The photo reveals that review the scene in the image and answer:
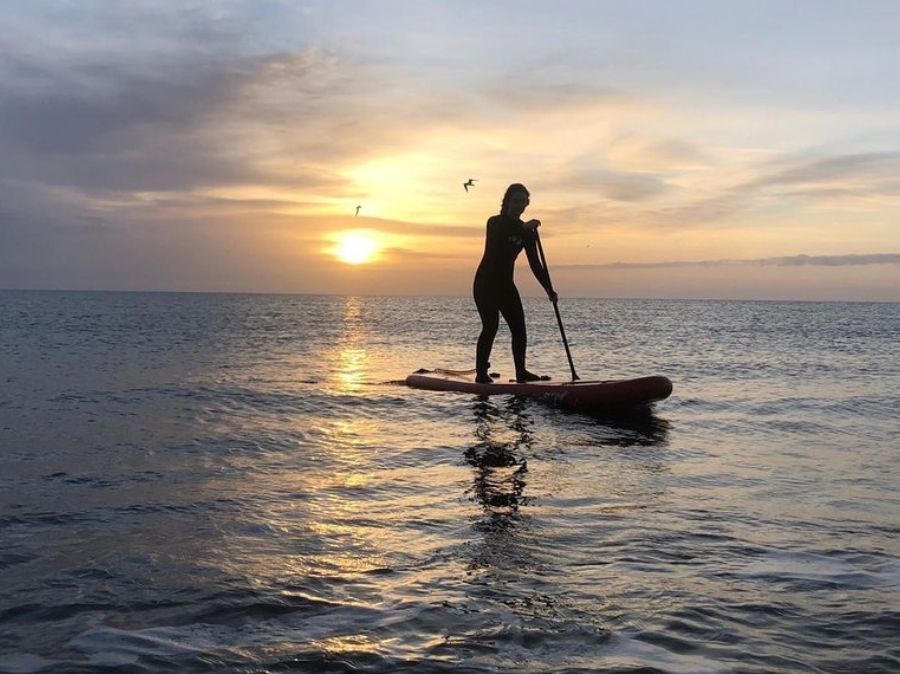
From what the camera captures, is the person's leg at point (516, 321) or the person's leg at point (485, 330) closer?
the person's leg at point (516, 321)

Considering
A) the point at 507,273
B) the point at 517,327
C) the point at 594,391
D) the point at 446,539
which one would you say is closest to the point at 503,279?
the point at 507,273

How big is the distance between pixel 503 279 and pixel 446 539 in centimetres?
863

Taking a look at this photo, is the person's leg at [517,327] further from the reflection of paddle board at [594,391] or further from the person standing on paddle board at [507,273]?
the reflection of paddle board at [594,391]

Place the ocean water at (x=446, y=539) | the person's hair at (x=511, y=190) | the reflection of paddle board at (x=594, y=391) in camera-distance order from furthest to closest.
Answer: the person's hair at (x=511, y=190) → the reflection of paddle board at (x=594, y=391) → the ocean water at (x=446, y=539)

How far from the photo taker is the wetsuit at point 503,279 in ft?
42.8

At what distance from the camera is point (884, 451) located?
891cm

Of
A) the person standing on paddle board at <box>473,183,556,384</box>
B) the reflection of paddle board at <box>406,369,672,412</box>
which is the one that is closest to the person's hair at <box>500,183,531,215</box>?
the person standing on paddle board at <box>473,183,556,384</box>

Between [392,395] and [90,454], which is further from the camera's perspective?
[392,395]

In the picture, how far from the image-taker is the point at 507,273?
1330 centimetres

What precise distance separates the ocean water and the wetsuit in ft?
4.26

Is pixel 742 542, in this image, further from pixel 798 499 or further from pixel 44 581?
pixel 44 581

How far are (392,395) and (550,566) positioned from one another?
373 inches

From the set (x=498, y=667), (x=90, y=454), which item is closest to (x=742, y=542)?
(x=498, y=667)

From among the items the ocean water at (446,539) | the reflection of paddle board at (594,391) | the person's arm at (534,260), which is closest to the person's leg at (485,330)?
the reflection of paddle board at (594,391)
